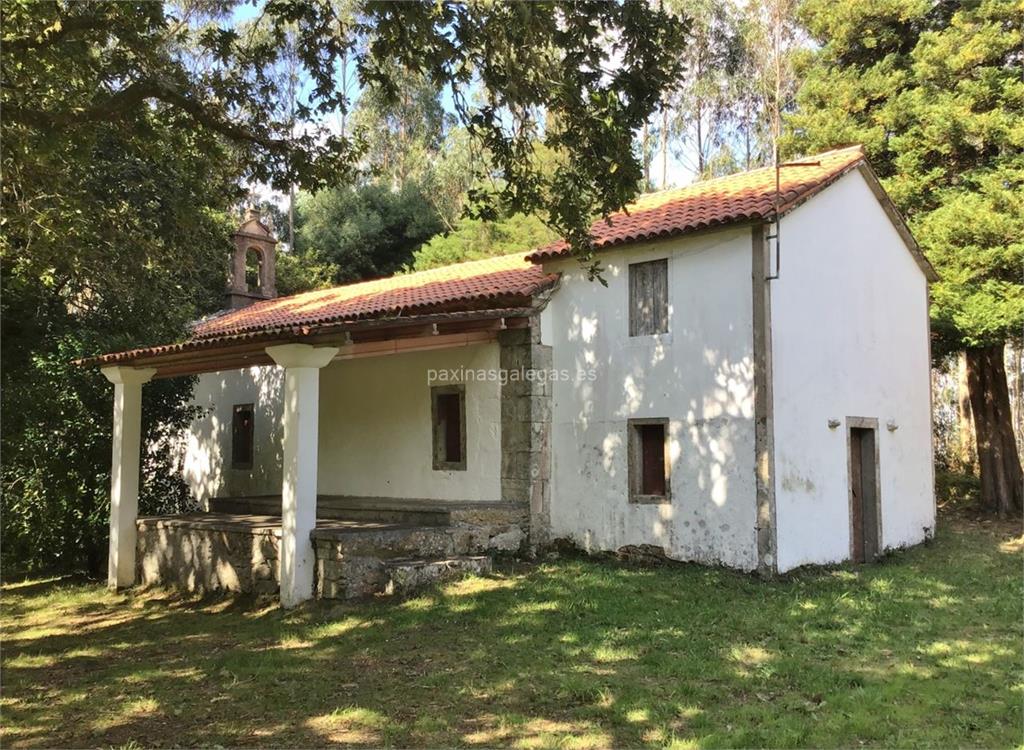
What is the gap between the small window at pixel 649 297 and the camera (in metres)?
10.4

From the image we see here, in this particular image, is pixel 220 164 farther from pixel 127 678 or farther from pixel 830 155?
pixel 830 155

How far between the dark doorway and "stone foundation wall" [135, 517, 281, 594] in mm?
7613

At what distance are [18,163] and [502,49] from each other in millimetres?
4501

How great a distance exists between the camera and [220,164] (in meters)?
8.73

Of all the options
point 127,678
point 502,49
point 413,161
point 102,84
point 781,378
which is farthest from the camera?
point 413,161

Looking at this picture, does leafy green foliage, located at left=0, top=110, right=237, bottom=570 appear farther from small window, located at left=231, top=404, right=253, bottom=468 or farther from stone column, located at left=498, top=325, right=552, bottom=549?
stone column, located at left=498, top=325, right=552, bottom=549

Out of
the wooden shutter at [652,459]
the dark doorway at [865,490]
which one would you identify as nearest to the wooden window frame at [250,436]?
the wooden shutter at [652,459]

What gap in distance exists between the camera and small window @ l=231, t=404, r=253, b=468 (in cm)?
1540

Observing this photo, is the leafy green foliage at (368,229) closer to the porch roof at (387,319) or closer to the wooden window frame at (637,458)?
the porch roof at (387,319)

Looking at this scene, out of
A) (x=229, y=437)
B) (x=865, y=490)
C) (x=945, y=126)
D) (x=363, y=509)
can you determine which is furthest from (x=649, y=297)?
(x=229, y=437)

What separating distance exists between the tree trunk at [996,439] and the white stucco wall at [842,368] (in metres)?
2.95

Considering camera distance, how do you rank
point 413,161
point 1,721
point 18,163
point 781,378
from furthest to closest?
1. point 413,161
2. point 781,378
3. point 18,163
4. point 1,721

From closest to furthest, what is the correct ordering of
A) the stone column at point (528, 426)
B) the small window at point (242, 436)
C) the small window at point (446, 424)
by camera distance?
the stone column at point (528, 426)
the small window at point (446, 424)
the small window at point (242, 436)

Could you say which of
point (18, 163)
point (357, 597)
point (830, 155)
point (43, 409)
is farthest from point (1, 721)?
point (830, 155)
